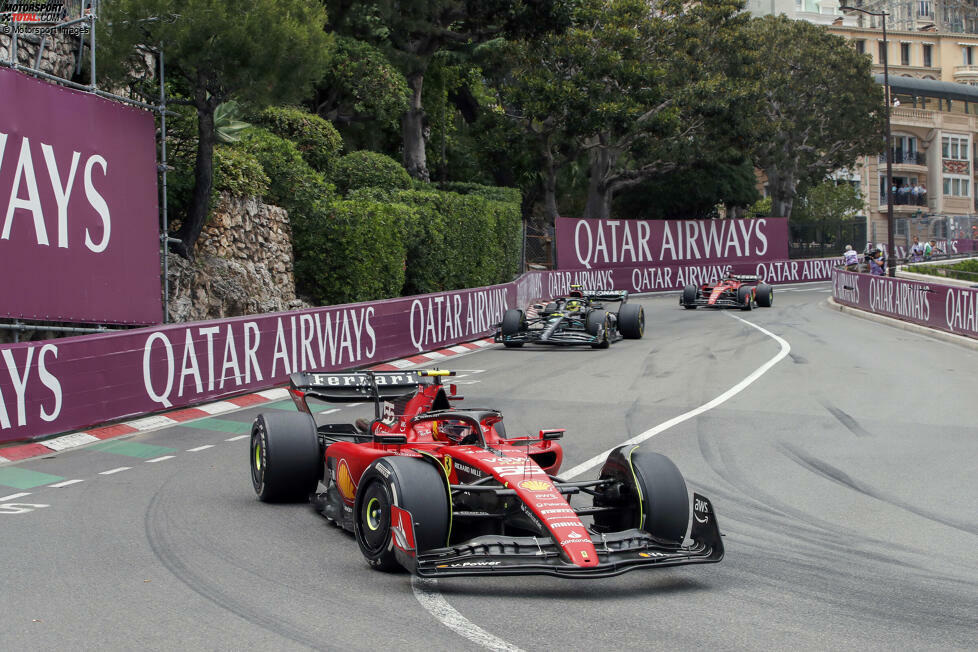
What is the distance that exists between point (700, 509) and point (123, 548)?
398 cm

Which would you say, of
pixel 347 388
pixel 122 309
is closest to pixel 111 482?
pixel 347 388

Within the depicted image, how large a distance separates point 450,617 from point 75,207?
11.6 meters

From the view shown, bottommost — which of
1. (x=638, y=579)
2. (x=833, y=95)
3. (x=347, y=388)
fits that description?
(x=638, y=579)

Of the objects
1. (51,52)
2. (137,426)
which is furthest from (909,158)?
(137,426)

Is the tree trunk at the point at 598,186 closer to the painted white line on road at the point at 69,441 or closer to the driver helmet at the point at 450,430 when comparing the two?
the painted white line on road at the point at 69,441

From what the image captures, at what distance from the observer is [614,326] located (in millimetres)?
24594

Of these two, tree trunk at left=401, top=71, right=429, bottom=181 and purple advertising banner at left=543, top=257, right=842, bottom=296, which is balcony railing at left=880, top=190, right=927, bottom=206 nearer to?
purple advertising banner at left=543, top=257, right=842, bottom=296

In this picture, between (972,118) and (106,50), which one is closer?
(106,50)

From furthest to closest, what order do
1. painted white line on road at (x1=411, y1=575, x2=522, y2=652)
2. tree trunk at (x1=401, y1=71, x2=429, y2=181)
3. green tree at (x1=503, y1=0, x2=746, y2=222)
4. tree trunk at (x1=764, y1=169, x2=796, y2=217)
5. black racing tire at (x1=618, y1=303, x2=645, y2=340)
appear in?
tree trunk at (x1=764, y1=169, x2=796, y2=217), green tree at (x1=503, y1=0, x2=746, y2=222), tree trunk at (x1=401, y1=71, x2=429, y2=181), black racing tire at (x1=618, y1=303, x2=645, y2=340), painted white line on road at (x1=411, y1=575, x2=522, y2=652)

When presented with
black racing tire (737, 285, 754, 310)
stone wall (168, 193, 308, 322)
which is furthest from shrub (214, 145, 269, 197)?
black racing tire (737, 285, 754, 310)

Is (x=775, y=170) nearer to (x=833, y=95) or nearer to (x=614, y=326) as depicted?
(x=833, y=95)

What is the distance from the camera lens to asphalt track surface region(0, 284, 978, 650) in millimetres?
5688

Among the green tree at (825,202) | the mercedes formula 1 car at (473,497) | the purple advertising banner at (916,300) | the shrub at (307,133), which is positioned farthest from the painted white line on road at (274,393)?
the green tree at (825,202)

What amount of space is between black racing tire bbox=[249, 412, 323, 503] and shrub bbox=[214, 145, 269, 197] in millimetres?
13550
